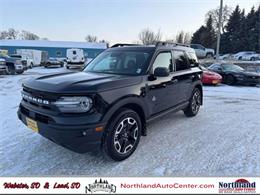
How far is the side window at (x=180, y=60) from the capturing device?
448cm

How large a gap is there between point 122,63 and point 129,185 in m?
2.17

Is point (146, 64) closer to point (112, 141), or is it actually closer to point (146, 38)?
point (112, 141)

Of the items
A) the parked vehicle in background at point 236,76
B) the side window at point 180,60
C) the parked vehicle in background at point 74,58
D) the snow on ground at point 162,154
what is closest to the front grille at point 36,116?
the snow on ground at point 162,154

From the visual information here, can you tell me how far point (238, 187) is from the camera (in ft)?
8.61

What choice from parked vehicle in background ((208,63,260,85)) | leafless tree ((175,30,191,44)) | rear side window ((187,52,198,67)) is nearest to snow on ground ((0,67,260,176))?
rear side window ((187,52,198,67))

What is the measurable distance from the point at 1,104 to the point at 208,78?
10.1 metres

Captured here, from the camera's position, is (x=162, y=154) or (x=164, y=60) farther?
(x=164, y=60)

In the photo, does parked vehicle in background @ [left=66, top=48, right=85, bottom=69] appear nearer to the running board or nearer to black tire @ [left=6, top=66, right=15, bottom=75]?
black tire @ [left=6, top=66, right=15, bottom=75]

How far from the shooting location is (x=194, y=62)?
17.6 ft

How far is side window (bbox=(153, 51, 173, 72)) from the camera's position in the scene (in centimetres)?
380

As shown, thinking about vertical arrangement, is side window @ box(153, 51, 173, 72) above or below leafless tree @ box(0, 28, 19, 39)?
below

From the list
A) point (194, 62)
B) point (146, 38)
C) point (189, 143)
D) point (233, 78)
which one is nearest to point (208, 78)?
point (233, 78)

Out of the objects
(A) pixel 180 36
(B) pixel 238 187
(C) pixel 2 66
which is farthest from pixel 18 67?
(A) pixel 180 36

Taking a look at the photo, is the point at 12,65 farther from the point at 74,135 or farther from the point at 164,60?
the point at 74,135
